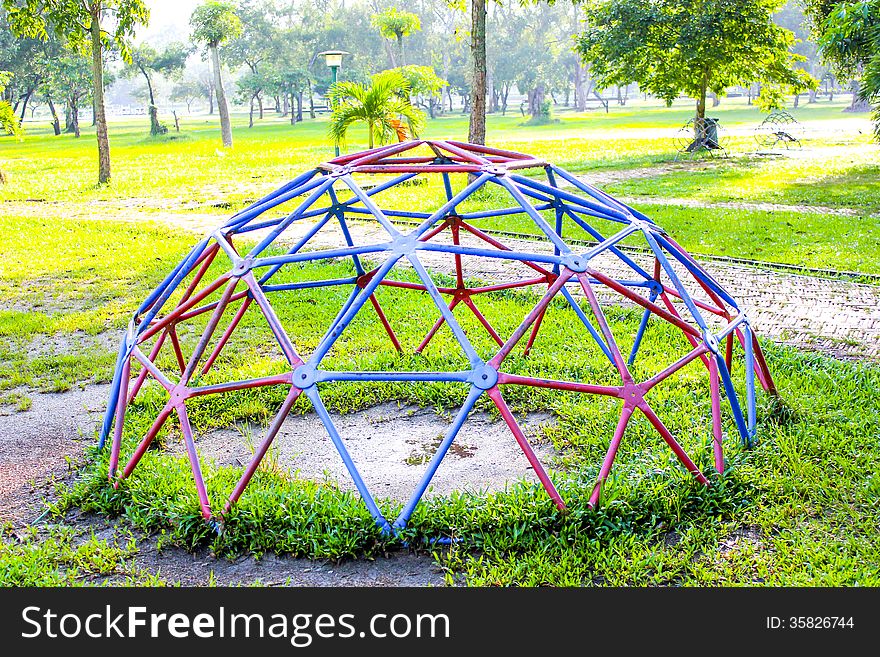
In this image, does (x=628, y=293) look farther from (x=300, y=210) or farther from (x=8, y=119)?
(x=8, y=119)

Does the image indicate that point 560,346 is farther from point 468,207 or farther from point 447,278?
point 468,207

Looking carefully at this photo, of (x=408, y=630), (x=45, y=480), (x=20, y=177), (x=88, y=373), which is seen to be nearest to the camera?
(x=408, y=630)

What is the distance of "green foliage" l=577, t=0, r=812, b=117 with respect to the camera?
1848 centimetres

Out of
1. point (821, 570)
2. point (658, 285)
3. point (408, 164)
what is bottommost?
point (821, 570)

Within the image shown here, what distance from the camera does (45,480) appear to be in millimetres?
4066

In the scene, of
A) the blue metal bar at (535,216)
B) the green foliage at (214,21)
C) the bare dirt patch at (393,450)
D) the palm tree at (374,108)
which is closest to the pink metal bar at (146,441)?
the bare dirt patch at (393,450)

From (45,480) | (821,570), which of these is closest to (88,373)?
(45,480)

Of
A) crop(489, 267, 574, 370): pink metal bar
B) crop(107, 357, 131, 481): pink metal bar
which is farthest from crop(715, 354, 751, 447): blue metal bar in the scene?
crop(107, 357, 131, 481): pink metal bar

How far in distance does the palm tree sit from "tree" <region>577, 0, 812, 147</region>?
5.81m

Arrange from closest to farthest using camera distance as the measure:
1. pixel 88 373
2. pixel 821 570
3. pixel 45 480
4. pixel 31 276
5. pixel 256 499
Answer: pixel 821 570, pixel 256 499, pixel 45 480, pixel 88 373, pixel 31 276

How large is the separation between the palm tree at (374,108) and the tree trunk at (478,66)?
187 cm

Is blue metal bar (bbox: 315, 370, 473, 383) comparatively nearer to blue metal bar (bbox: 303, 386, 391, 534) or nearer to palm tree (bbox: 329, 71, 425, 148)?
blue metal bar (bbox: 303, 386, 391, 534)

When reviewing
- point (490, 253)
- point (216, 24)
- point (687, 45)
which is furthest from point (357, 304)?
point (216, 24)

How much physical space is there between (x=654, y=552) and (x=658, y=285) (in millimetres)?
1823
